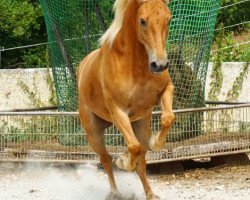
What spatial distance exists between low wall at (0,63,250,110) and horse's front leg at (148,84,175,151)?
204 inches

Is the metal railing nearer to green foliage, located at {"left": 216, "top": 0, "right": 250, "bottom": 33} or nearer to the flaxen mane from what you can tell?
the flaxen mane

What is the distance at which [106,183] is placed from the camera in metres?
9.03

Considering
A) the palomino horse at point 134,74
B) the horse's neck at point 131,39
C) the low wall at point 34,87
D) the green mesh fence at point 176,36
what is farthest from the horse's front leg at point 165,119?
the low wall at point 34,87

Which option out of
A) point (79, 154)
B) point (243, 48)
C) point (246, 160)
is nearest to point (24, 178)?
point (79, 154)

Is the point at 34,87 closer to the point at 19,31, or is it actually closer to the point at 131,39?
the point at 19,31

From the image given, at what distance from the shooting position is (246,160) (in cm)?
959

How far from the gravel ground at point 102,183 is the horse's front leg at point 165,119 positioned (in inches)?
64.7

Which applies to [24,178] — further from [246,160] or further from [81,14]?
[246,160]

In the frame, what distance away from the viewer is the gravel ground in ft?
26.6

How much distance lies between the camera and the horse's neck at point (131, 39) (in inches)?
243

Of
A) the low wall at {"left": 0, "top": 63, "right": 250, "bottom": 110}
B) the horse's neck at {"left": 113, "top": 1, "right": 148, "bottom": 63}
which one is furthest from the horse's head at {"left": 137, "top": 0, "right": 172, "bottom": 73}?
the low wall at {"left": 0, "top": 63, "right": 250, "bottom": 110}

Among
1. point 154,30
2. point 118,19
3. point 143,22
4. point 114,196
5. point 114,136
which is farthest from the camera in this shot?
point 114,136

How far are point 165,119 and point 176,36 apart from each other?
131 inches

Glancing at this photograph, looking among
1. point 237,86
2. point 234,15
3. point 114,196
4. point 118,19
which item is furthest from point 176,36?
point 234,15
